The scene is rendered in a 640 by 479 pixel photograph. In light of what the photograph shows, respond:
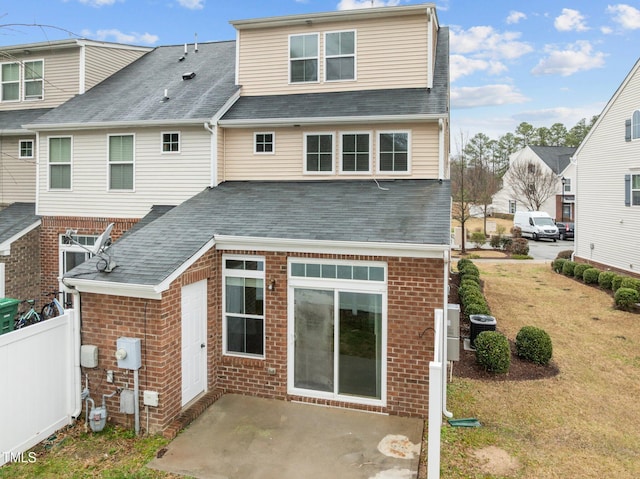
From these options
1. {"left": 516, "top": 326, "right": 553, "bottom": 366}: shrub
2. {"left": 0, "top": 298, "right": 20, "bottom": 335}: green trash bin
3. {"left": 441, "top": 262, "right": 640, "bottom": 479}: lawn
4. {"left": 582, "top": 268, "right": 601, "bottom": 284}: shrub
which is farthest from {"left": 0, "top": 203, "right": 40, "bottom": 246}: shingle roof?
{"left": 582, "top": 268, "right": 601, "bottom": 284}: shrub

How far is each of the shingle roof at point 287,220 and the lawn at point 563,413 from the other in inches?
120

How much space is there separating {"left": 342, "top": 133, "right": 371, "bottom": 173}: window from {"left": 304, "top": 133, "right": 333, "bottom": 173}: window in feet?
1.16

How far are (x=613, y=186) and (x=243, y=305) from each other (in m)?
18.0

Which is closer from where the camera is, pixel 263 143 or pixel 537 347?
pixel 537 347

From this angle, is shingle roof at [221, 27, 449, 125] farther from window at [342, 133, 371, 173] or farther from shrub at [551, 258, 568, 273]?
shrub at [551, 258, 568, 273]

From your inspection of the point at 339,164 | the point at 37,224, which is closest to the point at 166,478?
the point at 339,164

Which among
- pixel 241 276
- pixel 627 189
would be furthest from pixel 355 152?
pixel 627 189

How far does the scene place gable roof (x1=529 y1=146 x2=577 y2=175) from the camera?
4588 centimetres

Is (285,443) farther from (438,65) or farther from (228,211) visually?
(438,65)

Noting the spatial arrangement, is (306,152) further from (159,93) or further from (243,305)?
(159,93)

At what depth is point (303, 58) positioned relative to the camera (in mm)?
12070

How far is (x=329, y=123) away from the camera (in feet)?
35.5

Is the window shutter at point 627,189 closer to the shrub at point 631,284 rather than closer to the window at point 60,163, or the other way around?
the shrub at point 631,284

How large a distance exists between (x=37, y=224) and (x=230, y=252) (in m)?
7.48
